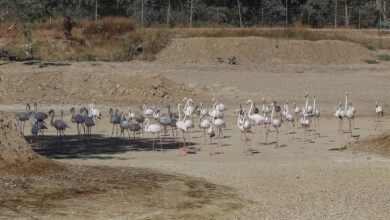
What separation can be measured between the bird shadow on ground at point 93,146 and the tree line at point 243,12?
38703 mm

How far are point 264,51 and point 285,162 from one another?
31.9 metres

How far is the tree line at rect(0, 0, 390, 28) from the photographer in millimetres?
68625

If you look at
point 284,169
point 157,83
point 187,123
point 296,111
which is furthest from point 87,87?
point 284,169

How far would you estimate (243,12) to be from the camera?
75.0 meters

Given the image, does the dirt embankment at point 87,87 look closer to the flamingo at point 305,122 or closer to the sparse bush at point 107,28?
the flamingo at point 305,122

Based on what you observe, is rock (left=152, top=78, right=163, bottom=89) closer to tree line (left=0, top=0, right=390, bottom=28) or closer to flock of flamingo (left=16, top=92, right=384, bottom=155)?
flock of flamingo (left=16, top=92, right=384, bottom=155)

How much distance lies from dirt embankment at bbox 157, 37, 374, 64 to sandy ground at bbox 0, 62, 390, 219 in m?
10.5

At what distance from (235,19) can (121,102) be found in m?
37.0

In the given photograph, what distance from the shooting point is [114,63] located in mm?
49688

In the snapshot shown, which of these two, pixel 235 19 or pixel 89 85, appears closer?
pixel 89 85

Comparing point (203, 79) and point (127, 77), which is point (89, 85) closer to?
point (127, 77)

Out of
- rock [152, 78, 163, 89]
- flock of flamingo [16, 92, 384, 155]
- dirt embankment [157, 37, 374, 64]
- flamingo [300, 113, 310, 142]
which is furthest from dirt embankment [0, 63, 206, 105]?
dirt embankment [157, 37, 374, 64]

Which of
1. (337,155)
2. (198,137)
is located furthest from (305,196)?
(198,137)

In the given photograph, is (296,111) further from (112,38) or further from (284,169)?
(112,38)
